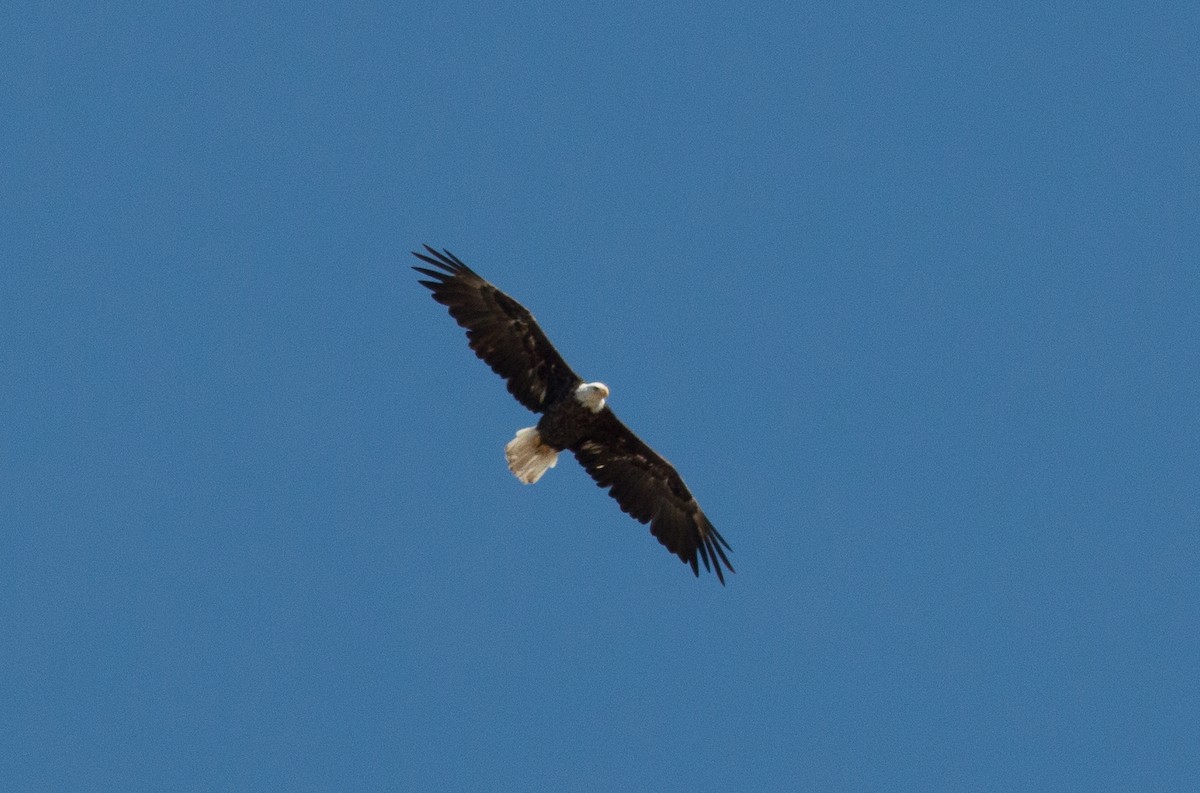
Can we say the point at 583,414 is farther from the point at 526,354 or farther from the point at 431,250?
the point at 431,250

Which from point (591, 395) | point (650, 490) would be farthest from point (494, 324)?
point (650, 490)

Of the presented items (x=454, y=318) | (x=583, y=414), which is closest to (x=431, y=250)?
(x=454, y=318)

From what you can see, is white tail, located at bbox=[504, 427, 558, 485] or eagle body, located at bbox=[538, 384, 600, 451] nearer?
eagle body, located at bbox=[538, 384, 600, 451]

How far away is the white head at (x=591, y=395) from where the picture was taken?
1952cm

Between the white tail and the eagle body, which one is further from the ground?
the eagle body

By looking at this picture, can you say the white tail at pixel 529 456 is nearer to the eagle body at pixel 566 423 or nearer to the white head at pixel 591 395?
the eagle body at pixel 566 423

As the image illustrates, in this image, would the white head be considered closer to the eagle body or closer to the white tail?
the eagle body

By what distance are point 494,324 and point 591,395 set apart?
45.2 inches

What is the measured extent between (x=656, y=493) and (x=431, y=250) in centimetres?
340

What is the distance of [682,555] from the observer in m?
20.8

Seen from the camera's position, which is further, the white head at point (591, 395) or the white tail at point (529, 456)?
the white tail at point (529, 456)

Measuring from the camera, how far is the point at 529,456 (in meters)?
20.1

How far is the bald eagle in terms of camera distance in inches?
768

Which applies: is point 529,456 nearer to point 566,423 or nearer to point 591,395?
point 566,423
